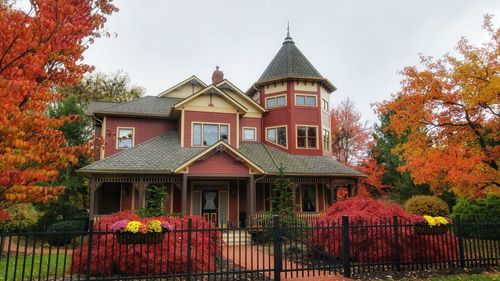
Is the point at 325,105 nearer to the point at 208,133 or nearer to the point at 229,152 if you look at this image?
the point at 208,133

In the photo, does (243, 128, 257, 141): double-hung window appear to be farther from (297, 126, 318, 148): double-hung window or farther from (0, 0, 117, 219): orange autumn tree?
(0, 0, 117, 219): orange autumn tree

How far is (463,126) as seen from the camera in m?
15.5

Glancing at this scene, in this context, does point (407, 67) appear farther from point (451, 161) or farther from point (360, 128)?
point (360, 128)

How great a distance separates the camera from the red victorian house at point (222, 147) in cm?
1792

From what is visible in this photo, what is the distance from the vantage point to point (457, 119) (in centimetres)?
1545

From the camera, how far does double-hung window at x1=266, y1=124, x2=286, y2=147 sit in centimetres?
2336

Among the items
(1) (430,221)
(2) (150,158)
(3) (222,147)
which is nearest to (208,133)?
(3) (222,147)

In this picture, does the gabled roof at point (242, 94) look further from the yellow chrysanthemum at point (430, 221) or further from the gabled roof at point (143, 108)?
the yellow chrysanthemum at point (430, 221)

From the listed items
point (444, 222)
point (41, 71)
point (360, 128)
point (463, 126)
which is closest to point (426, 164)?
point (463, 126)

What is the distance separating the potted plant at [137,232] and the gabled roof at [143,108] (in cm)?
1375

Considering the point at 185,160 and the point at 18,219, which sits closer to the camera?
the point at 18,219

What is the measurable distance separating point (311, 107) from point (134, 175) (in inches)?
471

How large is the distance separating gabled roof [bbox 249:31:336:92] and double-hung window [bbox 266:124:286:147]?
10.5 feet

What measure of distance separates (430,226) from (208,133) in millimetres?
13442
